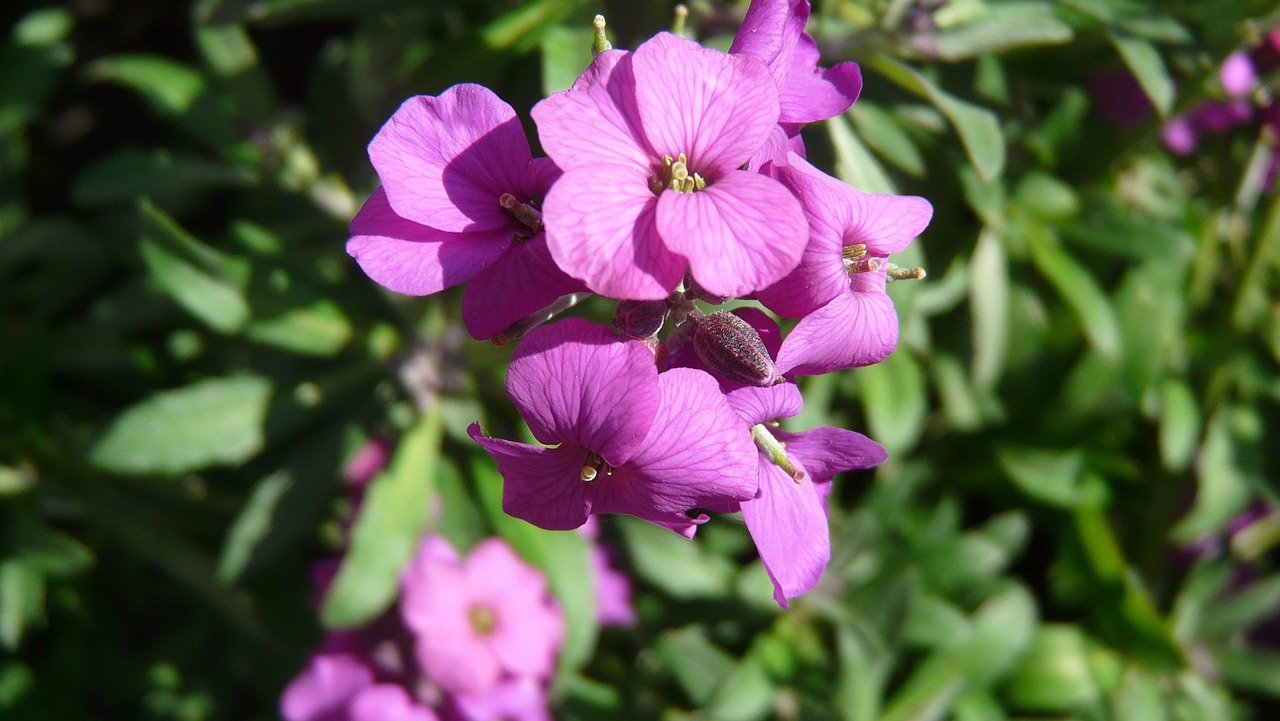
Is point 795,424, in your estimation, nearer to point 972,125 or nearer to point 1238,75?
point 972,125

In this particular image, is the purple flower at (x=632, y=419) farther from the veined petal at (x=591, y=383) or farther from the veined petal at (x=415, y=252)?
the veined petal at (x=415, y=252)

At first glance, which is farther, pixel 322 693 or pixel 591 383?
pixel 322 693

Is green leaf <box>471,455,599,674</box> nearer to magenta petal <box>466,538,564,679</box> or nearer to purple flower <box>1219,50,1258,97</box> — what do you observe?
magenta petal <box>466,538,564,679</box>

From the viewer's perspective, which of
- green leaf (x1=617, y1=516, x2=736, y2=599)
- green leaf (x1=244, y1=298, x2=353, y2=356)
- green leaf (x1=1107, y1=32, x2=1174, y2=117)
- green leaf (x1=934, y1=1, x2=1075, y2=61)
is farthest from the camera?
green leaf (x1=617, y1=516, x2=736, y2=599)

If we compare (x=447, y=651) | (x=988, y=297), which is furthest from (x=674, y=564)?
(x=988, y=297)

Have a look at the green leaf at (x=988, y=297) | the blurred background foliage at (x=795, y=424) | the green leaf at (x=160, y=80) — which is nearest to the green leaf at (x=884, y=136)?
the blurred background foliage at (x=795, y=424)

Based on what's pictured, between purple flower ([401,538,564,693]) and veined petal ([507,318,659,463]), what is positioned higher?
veined petal ([507,318,659,463])

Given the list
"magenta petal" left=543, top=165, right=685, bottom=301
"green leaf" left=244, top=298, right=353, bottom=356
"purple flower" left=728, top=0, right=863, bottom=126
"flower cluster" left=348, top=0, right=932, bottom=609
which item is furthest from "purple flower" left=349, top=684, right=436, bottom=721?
"purple flower" left=728, top=0, right=863, bottom=126
